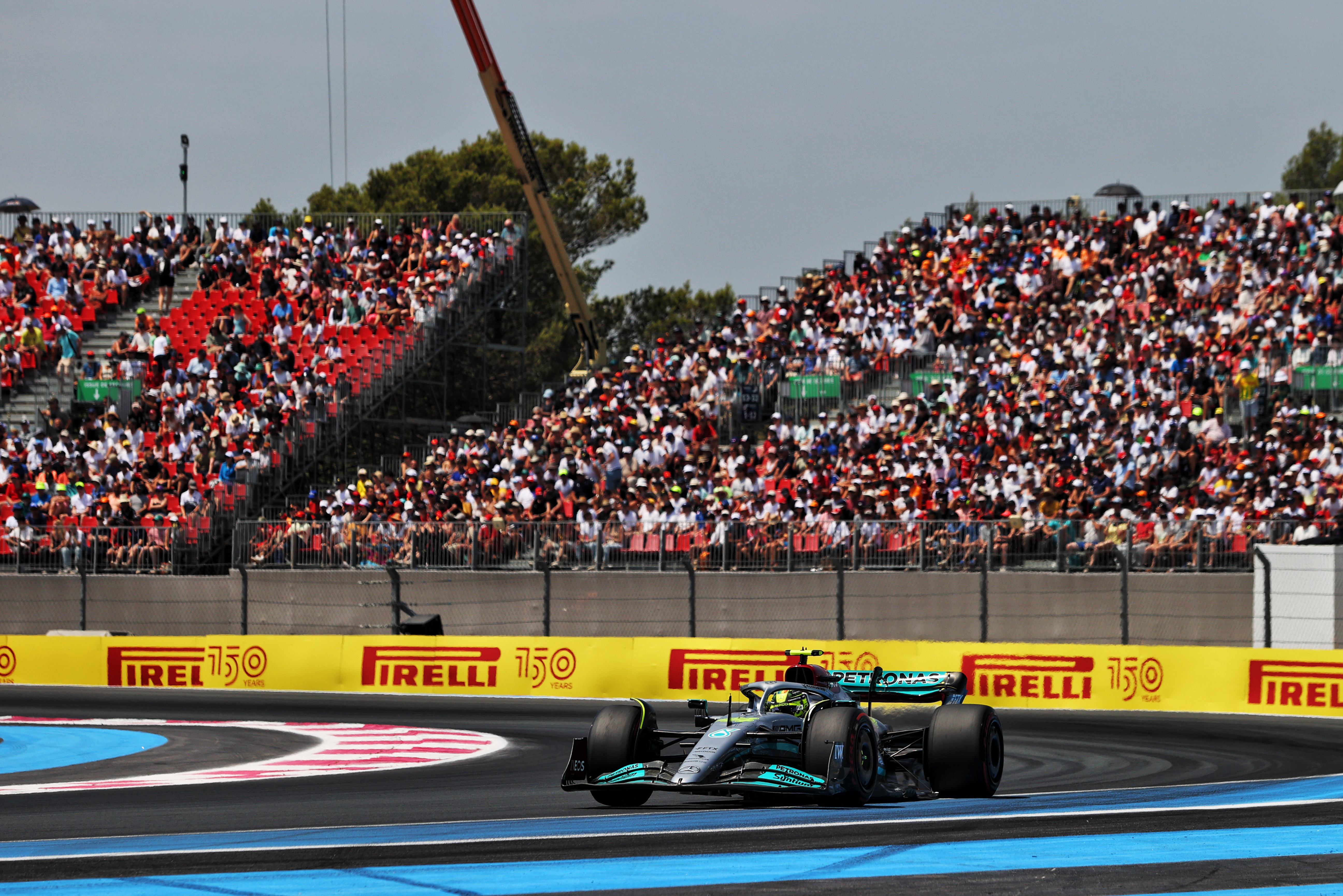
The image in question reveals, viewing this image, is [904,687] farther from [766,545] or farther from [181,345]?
[181,345]

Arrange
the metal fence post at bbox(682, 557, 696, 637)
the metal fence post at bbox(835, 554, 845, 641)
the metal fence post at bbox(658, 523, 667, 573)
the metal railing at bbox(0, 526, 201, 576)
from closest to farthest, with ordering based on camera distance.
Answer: the metal fence post at bbox(835, 554, 845, 641)
the metal fence post at bbox(682, 557, 696, 637)
the metal fence post at bbox(658, 523, 667, 573)
the metal railing at bbox(0, 526, 201, 576)

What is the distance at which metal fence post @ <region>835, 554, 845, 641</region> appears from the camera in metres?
25.4

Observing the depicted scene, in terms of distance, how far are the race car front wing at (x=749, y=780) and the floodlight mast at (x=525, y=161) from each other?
28.2m

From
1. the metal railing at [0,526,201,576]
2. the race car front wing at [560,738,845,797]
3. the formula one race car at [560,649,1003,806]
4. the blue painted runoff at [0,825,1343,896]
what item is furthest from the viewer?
the metal railing at [0,526,201,576]

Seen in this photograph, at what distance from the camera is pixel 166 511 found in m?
32.4

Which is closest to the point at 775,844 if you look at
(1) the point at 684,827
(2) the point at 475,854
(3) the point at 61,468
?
(1) the point at 684,827

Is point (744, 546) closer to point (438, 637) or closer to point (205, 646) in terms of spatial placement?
point (438, 637)

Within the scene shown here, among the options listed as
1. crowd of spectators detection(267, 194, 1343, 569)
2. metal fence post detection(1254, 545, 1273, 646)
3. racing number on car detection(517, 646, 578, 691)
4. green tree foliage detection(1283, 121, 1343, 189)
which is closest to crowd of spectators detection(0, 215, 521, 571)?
crowd of spectators detection(267, 194, 1343, 569)

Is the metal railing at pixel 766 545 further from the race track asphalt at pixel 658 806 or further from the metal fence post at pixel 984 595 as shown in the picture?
the race track asphalt at pixel 658 806

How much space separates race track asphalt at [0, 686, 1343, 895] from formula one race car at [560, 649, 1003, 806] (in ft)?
0.86

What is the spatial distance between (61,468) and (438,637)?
12.0 meters

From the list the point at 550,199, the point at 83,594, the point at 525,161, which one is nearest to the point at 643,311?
the point at 550,199

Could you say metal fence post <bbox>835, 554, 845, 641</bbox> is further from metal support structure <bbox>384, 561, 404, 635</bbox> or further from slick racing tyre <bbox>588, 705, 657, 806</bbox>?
slick racing tyre <bbox>588, 705, 657, 806</bbox>

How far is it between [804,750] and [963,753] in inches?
60.9
